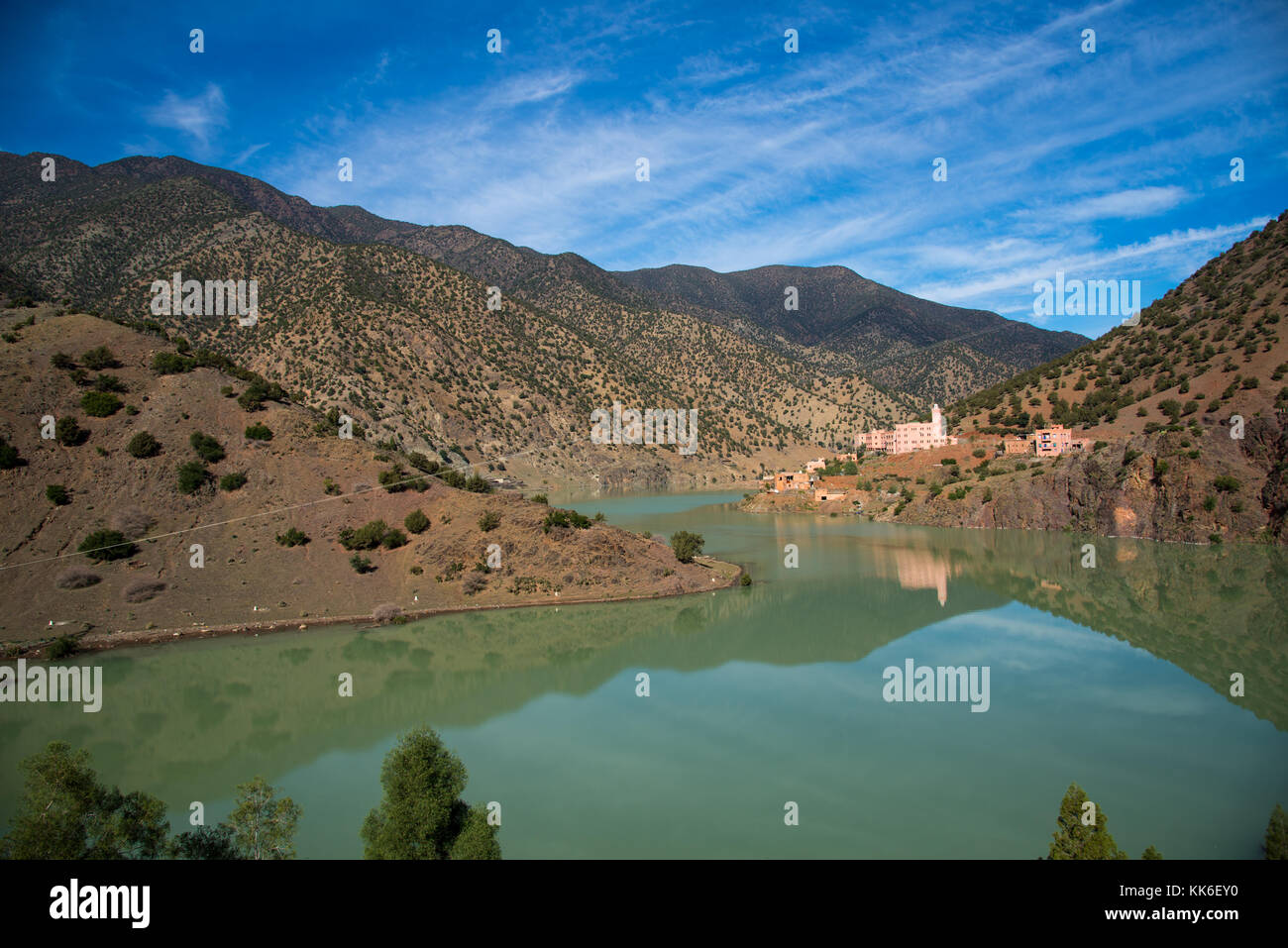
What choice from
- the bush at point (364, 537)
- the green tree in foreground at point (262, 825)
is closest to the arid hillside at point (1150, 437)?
the bush at point (364, 537)

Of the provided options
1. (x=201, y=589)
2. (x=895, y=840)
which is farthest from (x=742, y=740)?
(x=201, y=589)

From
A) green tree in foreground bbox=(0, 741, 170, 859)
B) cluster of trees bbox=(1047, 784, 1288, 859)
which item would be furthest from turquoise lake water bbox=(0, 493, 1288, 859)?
green tree in foreground bbox=(0, 741, 170, 859)

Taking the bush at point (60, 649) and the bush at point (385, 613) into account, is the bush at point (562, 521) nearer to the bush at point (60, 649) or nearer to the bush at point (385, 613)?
the bush at point (385, 613)

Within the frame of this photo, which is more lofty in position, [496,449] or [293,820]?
[496,449]

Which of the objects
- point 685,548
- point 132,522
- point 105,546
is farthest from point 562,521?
point 105,546

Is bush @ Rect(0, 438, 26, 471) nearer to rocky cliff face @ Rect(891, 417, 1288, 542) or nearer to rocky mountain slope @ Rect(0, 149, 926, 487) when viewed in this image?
rocky mountain slope @ Rect(0, 149, 926, 487)
